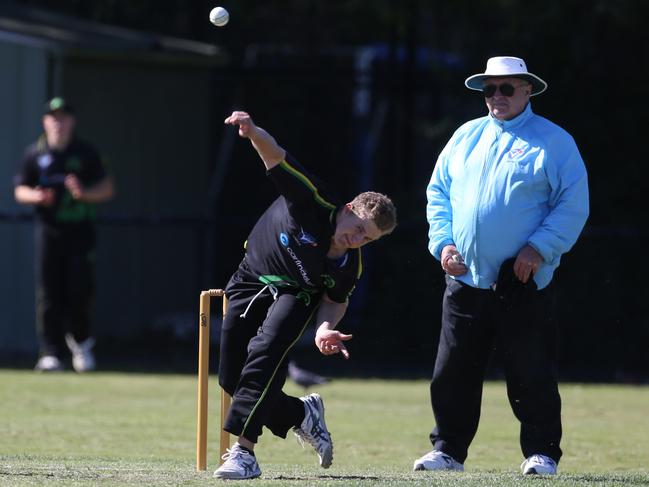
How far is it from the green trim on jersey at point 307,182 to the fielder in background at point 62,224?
6504 mm

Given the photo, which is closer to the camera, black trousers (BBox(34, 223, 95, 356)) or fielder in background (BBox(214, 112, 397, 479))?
fielder in background (BBox(214, 112, 397, 479))

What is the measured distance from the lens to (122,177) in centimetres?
1642

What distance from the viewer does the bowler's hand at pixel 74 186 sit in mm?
13188

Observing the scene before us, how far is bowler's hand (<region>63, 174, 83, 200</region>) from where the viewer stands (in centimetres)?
1319

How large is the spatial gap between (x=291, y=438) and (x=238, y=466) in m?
3.53

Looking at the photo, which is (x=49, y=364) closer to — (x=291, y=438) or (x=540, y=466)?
(x=291, y=438)

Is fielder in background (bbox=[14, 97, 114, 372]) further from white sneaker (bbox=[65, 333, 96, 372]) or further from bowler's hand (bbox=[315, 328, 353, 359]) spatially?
bowler's hand (bbox=[315, 328, 353, 359])

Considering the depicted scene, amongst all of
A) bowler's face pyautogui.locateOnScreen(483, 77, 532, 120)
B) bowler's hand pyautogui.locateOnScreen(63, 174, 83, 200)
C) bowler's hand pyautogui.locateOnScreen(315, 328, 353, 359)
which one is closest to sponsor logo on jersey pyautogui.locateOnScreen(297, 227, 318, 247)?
bowler's hand pyautogui.locateOnScreen(315, 328, 353, 359)

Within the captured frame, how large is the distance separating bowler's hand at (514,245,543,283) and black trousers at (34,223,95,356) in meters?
6.85

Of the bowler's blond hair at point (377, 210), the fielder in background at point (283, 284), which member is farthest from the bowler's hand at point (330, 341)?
the bowler's blond hair at point (377, 210)

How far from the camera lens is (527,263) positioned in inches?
299

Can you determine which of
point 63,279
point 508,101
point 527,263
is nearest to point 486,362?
point 527,263

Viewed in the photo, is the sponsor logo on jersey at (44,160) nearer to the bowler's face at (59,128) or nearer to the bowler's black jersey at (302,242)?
the bowler's face at (59,128)

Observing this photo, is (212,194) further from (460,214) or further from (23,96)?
(460,214)
